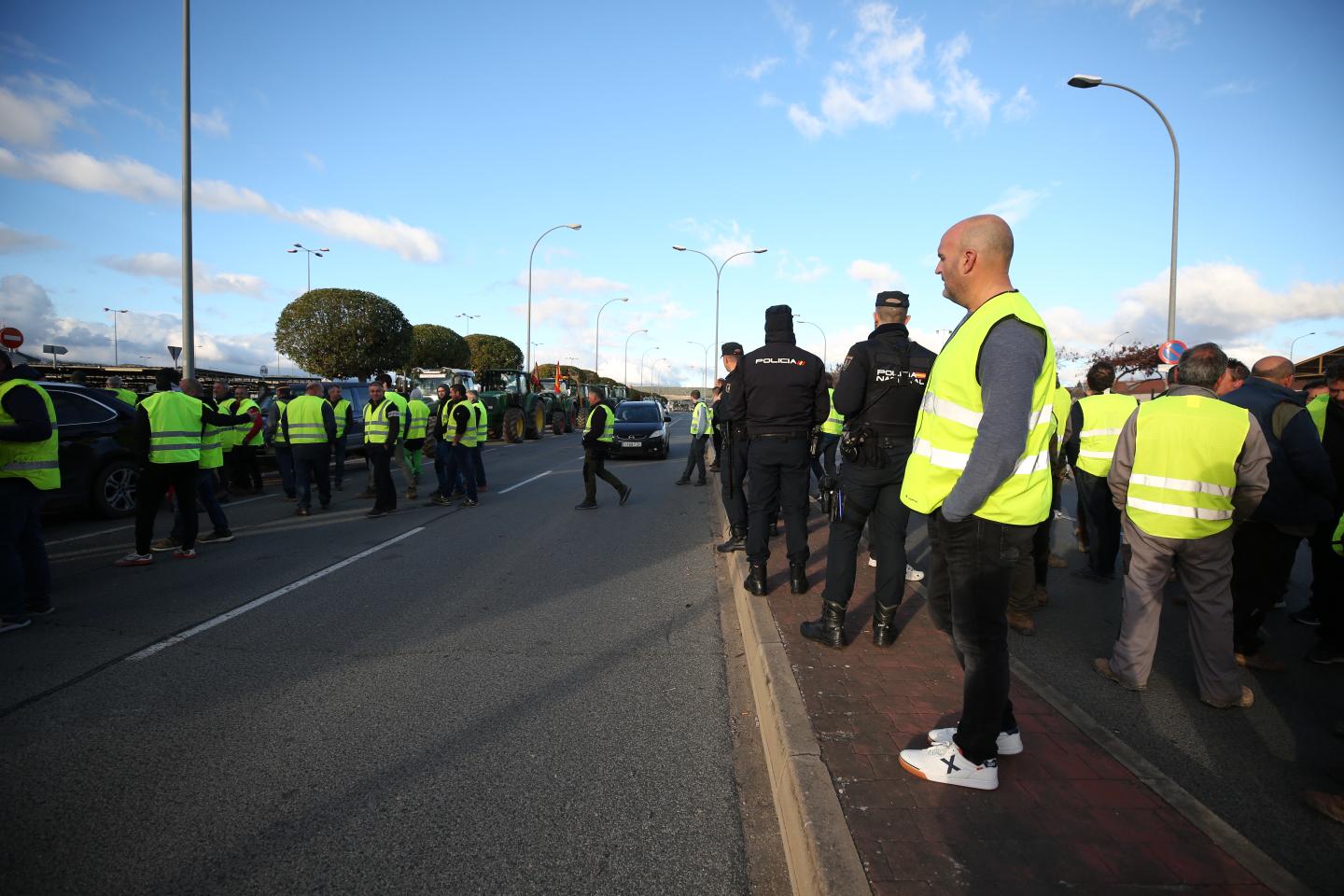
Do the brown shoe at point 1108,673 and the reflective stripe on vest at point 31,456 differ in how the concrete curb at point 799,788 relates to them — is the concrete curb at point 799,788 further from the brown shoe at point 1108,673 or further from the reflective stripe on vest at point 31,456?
the reflective stripe on vest at point 31,456

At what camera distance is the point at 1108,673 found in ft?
13.7

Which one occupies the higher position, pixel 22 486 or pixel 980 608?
pixel 22 486

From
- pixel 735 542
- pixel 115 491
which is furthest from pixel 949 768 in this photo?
pixel 115 491

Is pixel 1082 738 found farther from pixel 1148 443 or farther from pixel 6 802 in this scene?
pixel 6 802

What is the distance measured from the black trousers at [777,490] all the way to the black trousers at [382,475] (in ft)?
20.8

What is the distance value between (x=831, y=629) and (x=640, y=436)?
A: 14169 mm

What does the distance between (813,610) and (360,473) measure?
12719mm

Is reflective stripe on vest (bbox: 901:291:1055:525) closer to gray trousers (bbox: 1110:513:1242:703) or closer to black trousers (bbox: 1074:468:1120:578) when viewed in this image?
gray trousers (bbox: 1110:513:1242:703)

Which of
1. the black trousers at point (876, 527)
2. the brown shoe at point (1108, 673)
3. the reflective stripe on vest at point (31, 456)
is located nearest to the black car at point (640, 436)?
the reflective stripe on vest at point (31, 456)

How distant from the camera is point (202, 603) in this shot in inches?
219

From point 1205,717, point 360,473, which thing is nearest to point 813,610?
point 1205,717

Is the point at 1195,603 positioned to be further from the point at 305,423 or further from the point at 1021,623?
the point at 305,423

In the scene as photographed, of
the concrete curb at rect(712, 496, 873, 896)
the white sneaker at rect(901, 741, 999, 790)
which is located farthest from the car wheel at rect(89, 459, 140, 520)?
the white sneaker at rect(901, 741, 999, 790)

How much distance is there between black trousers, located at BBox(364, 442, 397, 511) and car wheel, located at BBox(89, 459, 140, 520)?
9.35ft
